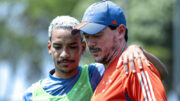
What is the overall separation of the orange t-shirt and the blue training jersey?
2.99ft

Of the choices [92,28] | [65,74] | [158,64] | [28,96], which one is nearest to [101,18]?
[92,28]

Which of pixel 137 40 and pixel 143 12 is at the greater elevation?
pixel 143 12

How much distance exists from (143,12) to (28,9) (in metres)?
13.3

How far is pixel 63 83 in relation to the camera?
4586 millimetres

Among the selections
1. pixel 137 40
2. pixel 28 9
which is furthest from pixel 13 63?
pixel 137 40

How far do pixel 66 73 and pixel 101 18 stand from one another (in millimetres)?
1123

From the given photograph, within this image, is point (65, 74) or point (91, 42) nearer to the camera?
point (91, 42)

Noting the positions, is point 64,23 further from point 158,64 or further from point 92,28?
point 158,64

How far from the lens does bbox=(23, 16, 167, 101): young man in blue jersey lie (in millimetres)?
4445

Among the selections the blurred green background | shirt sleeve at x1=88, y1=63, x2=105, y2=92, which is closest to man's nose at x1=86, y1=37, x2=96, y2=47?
shirt sleeve at x1=88, y1=63, x2=105, y2=92

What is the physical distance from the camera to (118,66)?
3.55 m

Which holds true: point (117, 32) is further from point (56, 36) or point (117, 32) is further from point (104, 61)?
point (56, 36)

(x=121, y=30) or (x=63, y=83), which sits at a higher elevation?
(x=121, y=30)

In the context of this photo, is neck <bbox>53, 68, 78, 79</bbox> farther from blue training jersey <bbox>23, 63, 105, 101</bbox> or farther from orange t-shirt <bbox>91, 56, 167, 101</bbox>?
orange t-shirt <bbox>91, 56, 167, 101</bbox>
